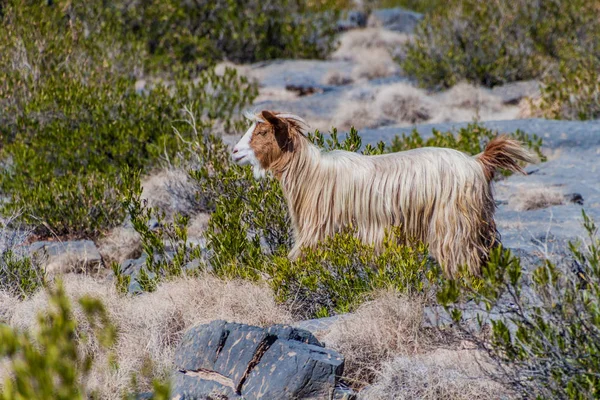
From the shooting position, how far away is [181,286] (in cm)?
716

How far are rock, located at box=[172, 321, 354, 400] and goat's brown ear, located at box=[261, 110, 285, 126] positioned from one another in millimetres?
2230

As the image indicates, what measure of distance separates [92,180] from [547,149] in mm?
6720

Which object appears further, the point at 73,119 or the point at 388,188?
the point at 73,119

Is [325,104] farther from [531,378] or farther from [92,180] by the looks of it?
[531,378]

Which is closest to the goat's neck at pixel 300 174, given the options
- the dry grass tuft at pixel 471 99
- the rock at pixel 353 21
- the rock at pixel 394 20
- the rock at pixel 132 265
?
the rock at pixel 132 265

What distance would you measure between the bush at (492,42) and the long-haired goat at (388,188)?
12057 millimetres

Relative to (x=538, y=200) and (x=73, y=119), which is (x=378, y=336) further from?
(x=73, y=119)

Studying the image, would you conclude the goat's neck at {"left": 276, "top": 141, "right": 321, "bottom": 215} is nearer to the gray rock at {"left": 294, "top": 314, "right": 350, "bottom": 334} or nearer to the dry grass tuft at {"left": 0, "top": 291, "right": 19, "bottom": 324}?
the gray rock at {"left": 294, "top": 314, "right": 350, "bottom": 334}

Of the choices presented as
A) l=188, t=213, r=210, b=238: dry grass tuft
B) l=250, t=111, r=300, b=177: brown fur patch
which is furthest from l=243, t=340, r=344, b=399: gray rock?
l=188, t=213, r=210, b=238: dry grass tuft

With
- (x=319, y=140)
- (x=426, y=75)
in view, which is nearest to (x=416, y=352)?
(x=319, y=140)

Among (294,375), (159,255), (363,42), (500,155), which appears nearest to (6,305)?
(159,255)

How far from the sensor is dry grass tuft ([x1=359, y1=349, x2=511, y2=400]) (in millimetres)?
5090

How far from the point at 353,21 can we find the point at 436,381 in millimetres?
23572

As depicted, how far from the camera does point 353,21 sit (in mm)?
27672
